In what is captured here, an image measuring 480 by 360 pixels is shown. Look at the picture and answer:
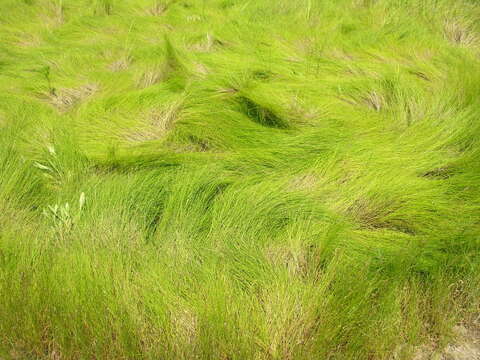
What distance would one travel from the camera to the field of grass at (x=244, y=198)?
34.8 inches

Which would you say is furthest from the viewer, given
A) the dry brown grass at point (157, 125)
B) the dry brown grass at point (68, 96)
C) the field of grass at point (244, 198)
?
the dry brown grass at point (68, 96)

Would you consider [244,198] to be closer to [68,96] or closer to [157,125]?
[157,125]

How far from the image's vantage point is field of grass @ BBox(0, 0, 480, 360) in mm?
884

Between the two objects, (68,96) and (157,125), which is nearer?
(157,125)

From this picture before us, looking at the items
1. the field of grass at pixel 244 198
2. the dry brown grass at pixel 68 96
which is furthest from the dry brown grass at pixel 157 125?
the dry brown grass at pixel 68 96

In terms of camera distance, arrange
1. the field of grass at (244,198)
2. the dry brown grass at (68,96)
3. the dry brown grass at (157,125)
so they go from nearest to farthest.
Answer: the field of grass at (244,198) → the dry brown grass at (157,125) → the dry brown grass at (68,96)

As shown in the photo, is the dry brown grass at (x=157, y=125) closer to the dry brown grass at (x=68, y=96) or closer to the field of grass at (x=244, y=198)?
the field of grass at (x=244, y=198)

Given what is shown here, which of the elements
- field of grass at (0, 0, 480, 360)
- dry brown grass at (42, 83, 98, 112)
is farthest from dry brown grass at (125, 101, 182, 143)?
dry brown grass at (42, 83, 98, 112)

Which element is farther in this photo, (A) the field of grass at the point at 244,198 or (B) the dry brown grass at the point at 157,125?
(B) the dry brown grass at the point at 157,125

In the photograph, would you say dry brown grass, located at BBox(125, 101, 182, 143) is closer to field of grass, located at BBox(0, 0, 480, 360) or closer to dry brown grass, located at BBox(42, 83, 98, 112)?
field of grass, located at BBox(0, 0, 480, 360)

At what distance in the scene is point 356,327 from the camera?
0.86 m

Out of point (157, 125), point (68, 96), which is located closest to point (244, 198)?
point (157, 125)

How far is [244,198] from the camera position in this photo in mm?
1310

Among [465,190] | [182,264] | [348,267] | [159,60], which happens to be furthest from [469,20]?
[182,264]
